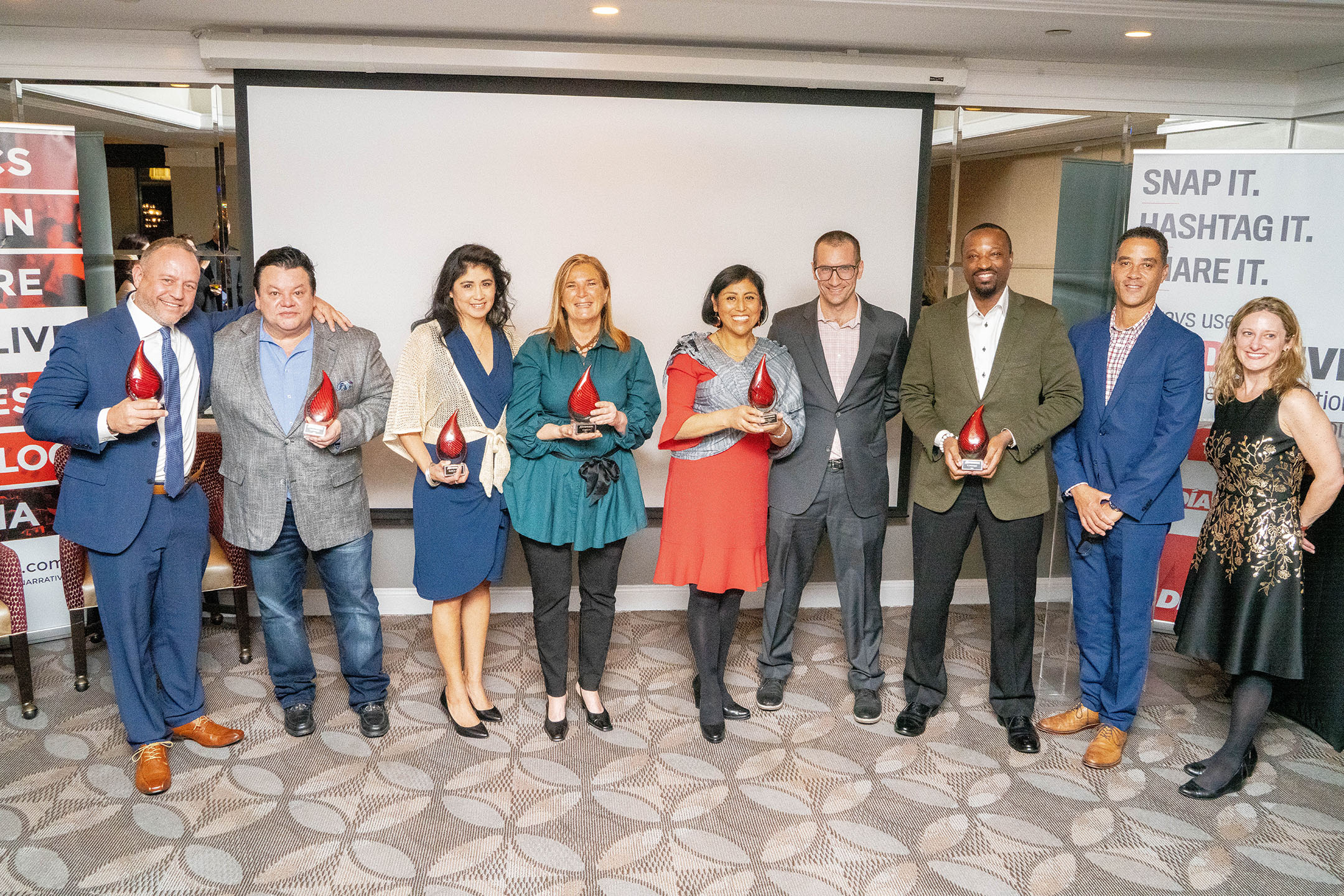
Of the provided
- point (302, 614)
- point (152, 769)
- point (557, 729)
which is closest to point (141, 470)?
point (302, 614)

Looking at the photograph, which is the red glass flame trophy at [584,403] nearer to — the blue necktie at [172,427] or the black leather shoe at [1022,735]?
the blue necktie at [172,427]

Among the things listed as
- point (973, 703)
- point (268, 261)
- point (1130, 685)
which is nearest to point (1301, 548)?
point (1130, 685)

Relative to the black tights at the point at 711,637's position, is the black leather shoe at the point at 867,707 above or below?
below

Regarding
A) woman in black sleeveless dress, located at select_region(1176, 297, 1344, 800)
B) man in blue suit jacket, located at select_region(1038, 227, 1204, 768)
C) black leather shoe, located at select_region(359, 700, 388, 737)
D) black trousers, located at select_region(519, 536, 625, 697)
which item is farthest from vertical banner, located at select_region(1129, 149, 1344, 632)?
black leather shoe, located at select_region(359, 700, 388, 737)

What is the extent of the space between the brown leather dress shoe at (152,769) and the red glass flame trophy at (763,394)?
2.13 meters

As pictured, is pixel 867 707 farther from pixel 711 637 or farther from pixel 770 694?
pixel 711 637

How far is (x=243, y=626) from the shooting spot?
3766 mm

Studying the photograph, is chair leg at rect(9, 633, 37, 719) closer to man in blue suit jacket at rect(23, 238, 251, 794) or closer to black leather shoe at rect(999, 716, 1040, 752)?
man in blue suit jacket at rect(23, 238, 251, 794)

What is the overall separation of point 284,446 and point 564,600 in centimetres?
102

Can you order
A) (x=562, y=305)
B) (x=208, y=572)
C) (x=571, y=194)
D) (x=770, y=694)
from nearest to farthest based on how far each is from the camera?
(x=562, y=305) < (x=770, y=694) < (x=208, y=572) < (x=571, y=194)

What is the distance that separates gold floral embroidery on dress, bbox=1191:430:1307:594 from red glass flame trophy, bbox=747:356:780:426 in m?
1.43

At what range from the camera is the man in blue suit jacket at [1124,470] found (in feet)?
9.91


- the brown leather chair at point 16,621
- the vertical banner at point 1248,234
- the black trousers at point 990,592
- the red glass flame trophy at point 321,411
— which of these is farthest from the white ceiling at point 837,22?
the brown leather chair at point 16,621

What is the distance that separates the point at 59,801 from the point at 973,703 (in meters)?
3.06
